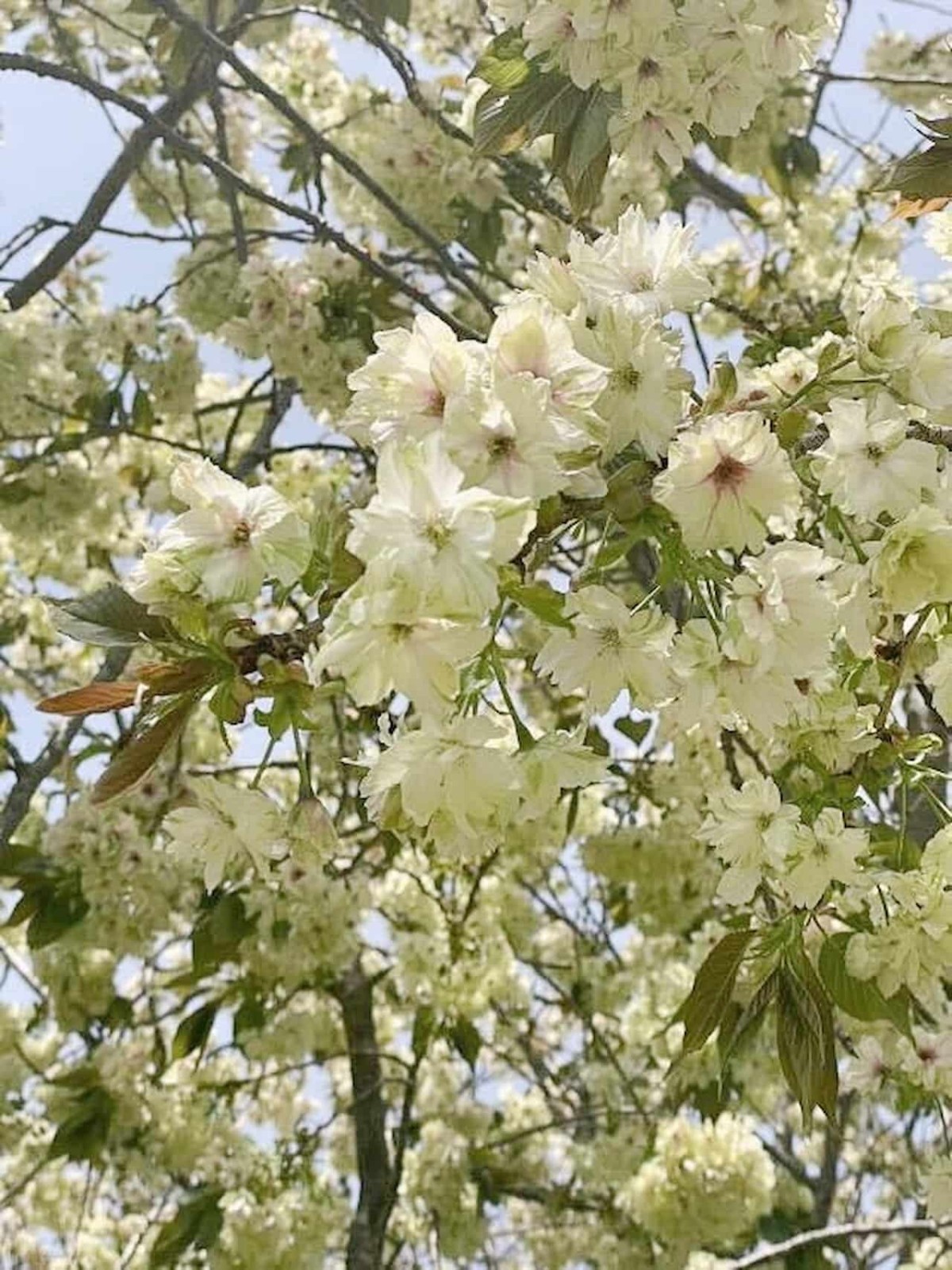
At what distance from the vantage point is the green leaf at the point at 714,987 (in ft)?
3.70

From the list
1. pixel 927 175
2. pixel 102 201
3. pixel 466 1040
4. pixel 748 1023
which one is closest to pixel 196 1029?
pixel 466 1040

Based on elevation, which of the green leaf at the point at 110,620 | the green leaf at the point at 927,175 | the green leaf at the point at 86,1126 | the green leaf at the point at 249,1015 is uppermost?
the green leaf at the point at 249,1015

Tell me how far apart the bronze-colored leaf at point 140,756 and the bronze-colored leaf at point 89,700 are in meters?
0.02

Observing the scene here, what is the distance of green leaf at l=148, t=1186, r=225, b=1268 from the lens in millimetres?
3271

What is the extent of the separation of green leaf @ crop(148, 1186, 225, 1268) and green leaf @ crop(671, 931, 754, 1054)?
2.51 metres

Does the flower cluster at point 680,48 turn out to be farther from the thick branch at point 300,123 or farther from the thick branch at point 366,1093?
the thick branch at point 366,1093

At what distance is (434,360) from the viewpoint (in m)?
0.77

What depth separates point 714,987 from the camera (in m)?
1.13

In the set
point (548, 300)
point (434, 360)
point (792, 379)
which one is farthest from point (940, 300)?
point (434, 360)

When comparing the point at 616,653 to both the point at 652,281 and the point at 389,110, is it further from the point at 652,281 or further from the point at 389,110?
the point at 389,110

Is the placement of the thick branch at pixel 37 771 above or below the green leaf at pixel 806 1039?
above

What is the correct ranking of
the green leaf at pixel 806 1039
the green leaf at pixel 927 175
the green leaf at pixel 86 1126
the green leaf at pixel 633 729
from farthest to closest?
1. the green leaf at pixel 86 1126
2. the green leaf at pixel 633 729
3. the green leaf at pixel 927 175
4. the green leaf at pixel 806 1039

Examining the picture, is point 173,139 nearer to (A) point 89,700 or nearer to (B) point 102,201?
(B) point 102,201

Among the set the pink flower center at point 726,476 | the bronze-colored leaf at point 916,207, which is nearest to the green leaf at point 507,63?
the bronze-colored leaf at point 916,207
